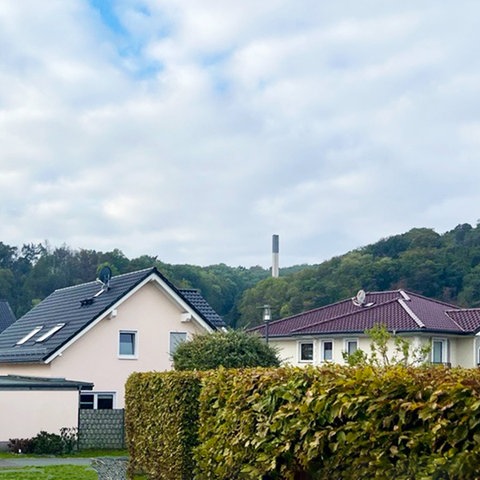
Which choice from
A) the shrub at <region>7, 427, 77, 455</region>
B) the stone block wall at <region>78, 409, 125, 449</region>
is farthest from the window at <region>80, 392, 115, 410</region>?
the shrub at <region>7, 427, 77, 455</region>

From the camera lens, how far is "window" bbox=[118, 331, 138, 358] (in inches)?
1262

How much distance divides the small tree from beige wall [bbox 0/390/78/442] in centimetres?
890

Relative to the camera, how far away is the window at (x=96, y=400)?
30703mm

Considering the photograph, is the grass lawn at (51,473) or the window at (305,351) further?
the window at (305,351)

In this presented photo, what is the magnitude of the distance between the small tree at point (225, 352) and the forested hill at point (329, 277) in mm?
44439

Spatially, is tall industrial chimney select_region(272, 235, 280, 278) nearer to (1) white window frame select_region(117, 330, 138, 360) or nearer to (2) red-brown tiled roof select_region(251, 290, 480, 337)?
(2) red-brown tiled roof select_region(251, 290, 480, 337)

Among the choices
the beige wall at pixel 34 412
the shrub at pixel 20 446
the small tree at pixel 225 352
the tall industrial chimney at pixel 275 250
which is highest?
the tall industrial chimney at pixel 275 250

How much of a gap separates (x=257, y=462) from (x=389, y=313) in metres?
37.3

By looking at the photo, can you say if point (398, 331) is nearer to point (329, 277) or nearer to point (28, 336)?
point (28, 336)

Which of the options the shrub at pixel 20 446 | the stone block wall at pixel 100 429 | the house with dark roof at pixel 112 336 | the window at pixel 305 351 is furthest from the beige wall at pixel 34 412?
the window at pixel 305 351

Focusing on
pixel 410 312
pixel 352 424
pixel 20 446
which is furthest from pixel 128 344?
pixel 352 424

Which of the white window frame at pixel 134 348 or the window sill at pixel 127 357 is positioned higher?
the white window frame at pixel 134 348

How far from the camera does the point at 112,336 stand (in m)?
31.8

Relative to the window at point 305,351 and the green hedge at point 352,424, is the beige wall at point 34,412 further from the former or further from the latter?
the window at point 305,351
